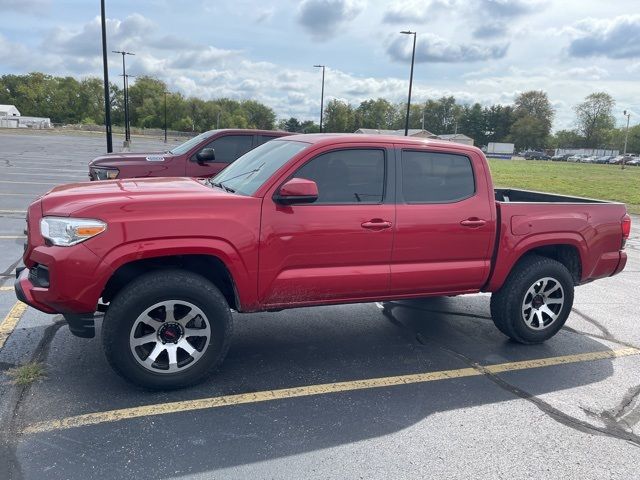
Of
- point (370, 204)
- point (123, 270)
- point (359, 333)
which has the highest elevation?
point (370, 204)

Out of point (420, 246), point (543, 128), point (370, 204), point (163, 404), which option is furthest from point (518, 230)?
point (543, 128)

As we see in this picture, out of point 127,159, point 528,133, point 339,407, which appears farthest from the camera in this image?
point 528,133

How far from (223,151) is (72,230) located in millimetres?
6087

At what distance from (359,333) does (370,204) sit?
1478 millimetres

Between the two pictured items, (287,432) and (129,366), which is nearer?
(287,432)

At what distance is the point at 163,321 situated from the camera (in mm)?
3604

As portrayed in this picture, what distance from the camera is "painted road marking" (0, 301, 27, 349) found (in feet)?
14.3

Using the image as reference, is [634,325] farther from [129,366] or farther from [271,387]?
→ [129,366]

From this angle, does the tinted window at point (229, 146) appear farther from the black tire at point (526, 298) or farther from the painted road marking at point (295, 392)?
the painted road marking at point (295, 392)

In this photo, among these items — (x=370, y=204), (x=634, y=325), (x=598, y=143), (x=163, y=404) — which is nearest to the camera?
(x=163, y=404)

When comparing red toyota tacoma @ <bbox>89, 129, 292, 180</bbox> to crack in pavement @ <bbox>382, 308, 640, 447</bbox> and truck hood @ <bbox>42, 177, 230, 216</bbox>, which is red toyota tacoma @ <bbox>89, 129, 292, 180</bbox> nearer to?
truck hood @ <bbox>42, 177, 230, 216</bbox>

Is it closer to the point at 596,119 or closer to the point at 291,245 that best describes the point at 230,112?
the point at 596,119

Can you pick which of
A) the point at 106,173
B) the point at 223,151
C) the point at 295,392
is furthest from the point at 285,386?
the point at 223,151

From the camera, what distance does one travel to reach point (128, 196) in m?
3.60
